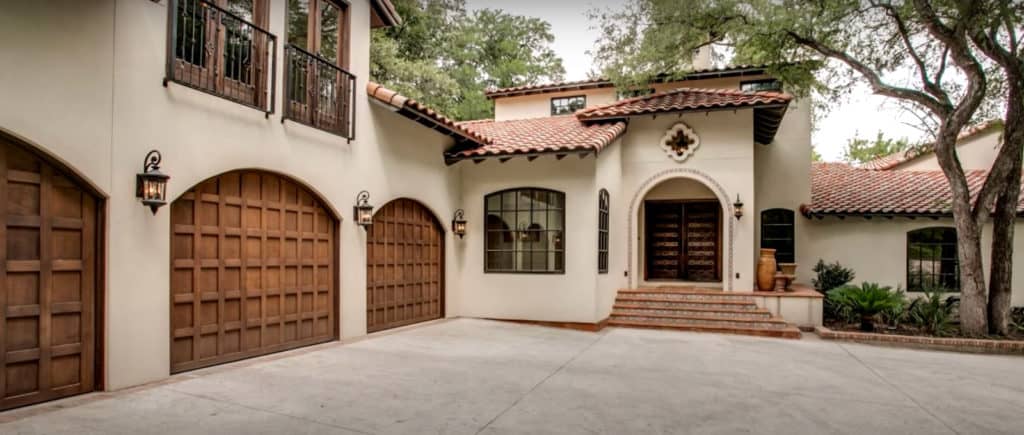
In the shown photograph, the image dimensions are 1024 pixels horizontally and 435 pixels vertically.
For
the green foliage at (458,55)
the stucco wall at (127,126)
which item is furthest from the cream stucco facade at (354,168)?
the green foliage at (458,55)

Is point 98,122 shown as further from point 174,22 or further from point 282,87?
point 282,87

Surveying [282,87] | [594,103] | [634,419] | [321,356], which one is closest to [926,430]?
[634,419]

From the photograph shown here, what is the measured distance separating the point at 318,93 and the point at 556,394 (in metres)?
4.96

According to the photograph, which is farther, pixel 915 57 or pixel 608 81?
pixel 608 81

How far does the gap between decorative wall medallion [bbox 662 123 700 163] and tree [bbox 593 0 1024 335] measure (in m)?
1.79

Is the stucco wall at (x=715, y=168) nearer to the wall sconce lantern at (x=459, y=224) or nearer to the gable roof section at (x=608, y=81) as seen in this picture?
the gable roof section at (x=608, y=81)

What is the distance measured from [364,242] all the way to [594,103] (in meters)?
9.01

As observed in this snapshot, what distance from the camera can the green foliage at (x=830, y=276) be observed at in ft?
41.1

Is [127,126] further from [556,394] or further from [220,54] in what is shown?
[556,394]

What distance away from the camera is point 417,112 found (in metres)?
8.53

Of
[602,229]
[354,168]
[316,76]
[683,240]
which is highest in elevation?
[316,76]

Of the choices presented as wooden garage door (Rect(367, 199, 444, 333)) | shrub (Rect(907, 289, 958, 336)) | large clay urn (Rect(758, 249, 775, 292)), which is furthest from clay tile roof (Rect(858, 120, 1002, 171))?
wooden garage door (Rect(367, 199, 444, 333))

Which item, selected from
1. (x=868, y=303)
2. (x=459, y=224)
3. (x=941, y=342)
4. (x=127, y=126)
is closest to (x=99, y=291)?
(x=127, y=126)

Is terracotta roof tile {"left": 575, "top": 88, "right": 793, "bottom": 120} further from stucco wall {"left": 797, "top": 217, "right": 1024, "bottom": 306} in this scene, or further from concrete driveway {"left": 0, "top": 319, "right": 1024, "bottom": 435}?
concrete driveway {"left": 0, "top": 319, "right": 1024, "bottom": 435}
